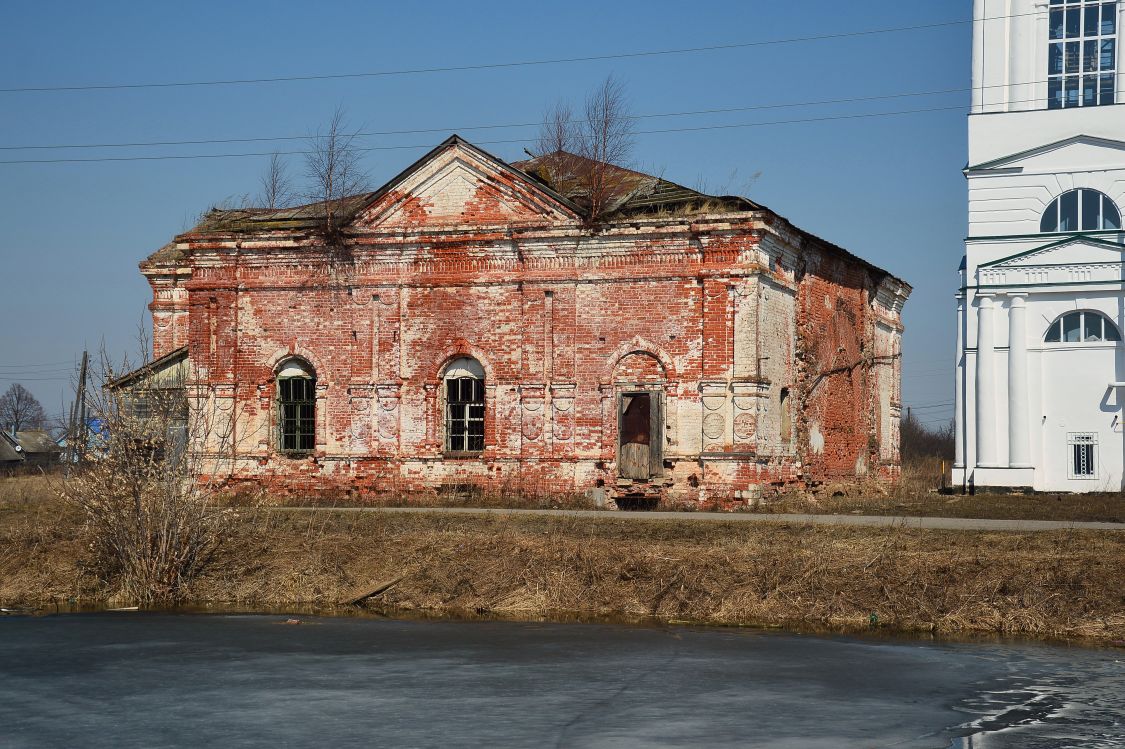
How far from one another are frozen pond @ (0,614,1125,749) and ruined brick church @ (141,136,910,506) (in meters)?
10.2

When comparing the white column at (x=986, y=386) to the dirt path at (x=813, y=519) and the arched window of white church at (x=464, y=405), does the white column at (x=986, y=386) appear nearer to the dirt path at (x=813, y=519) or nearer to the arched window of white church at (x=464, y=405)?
the dirt path at (x=813, y=519)


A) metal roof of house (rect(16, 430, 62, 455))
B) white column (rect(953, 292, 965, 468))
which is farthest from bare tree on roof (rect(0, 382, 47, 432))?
white column (rect(953, 292, 965, 468))

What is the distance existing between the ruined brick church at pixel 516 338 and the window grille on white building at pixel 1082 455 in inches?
443

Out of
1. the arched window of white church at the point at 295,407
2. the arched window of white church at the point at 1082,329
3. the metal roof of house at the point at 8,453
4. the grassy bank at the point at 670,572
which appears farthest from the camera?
the metal roof of house at the point at 8,453

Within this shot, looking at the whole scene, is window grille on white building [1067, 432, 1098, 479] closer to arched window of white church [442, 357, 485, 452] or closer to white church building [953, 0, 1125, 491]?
white church building [953, 0, 1125, 491]

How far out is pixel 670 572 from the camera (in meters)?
15.3

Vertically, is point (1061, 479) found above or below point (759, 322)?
below

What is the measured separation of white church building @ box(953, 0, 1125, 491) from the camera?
34.8m

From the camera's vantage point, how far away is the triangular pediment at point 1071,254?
34.3m

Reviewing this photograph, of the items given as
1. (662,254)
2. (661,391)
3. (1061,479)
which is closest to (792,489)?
(661,391)

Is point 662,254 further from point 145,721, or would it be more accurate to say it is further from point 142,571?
point 145,721

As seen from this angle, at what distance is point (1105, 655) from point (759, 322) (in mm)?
11907

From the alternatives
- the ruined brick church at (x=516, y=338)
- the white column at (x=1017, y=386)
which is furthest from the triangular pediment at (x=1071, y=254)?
the ruined brick church at (x=516, y=338)

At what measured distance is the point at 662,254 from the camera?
77.2 ft
